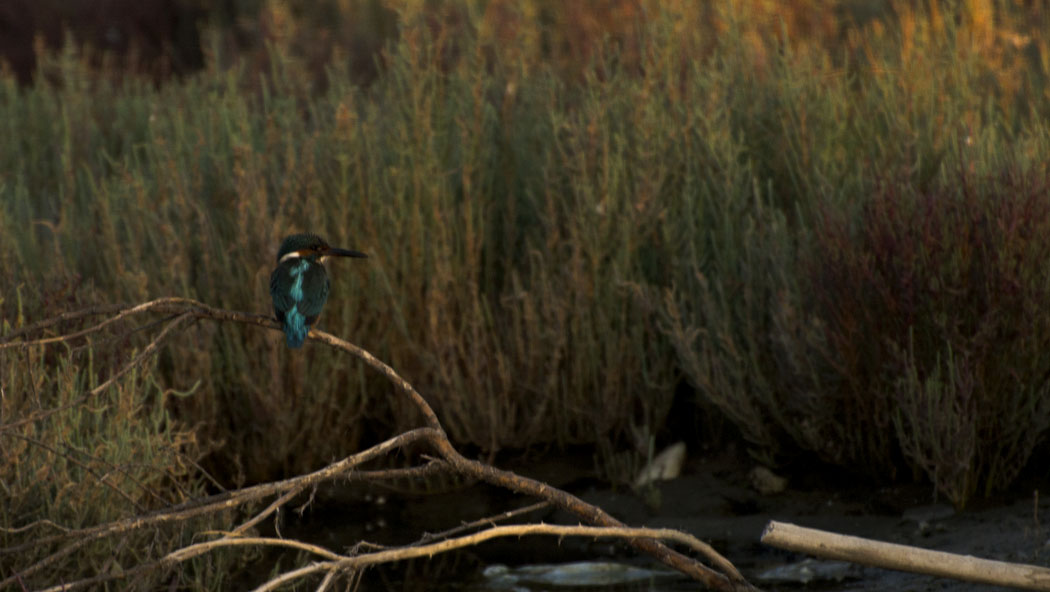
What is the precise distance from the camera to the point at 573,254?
501 cm

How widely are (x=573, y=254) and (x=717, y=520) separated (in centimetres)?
111

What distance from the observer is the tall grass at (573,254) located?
4.50 m

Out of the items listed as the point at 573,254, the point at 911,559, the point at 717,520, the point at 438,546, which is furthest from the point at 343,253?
the point at 717,520

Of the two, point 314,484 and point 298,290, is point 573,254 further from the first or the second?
point 314,484

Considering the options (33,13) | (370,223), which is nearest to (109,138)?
(370,223)

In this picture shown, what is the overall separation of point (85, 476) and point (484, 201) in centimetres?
208

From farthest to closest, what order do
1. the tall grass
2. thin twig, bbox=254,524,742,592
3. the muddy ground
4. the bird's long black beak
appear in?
the tall grass < the muddy ground < the bird's long black beak < thin twig, bbox=254,524,742,592

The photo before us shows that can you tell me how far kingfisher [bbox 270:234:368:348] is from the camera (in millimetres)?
3340

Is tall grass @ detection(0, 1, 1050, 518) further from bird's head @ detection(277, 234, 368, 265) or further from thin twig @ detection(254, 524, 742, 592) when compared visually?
thin twig @ detection(254, 524, 742, 592)

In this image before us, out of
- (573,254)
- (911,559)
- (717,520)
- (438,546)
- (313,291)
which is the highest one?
(313,291)

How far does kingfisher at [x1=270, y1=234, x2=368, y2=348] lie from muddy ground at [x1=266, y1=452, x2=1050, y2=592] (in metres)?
1.23

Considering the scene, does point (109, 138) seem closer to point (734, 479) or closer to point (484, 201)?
point (484, 201)

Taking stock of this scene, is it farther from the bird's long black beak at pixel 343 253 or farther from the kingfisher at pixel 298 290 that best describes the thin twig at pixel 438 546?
the bird's long black beak at pixel 343 253

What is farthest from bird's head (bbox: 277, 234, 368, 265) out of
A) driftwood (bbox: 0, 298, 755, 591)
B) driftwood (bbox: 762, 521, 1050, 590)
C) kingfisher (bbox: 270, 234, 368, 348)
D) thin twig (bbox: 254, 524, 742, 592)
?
driftwood (bbox: 762, 521, 1050, 590)
